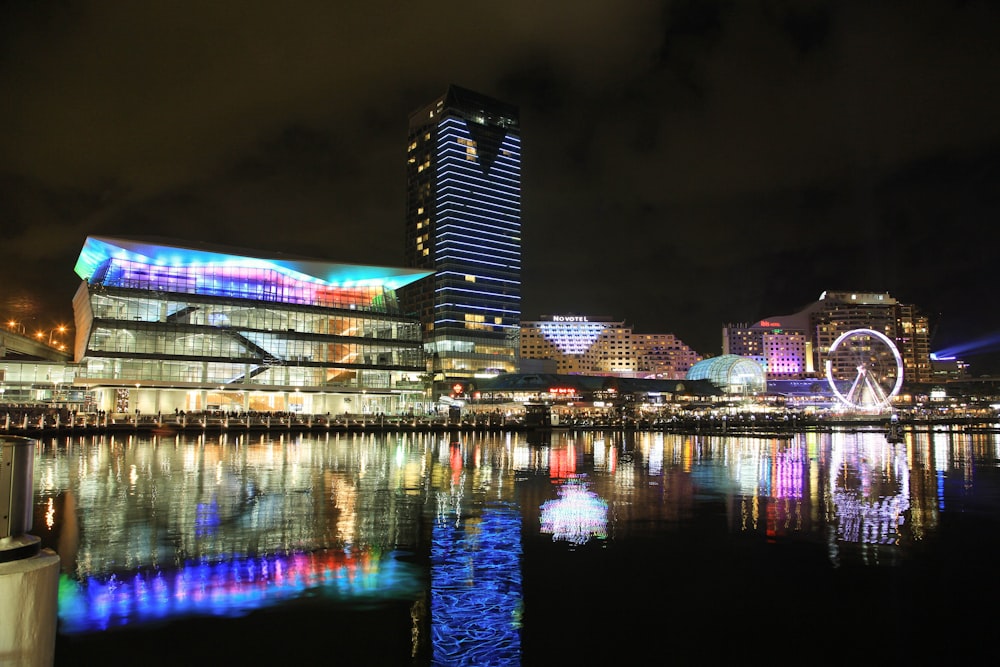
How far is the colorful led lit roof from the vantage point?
3098 inches

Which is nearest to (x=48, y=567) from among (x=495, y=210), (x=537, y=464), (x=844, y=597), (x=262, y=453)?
(x=844, y=597)

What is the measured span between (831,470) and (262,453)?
25618 mm

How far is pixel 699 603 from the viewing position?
8.70 meters

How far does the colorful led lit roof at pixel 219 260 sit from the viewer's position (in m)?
78.7

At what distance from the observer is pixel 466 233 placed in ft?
523

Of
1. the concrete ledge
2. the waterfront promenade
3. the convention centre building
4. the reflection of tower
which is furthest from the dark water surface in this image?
the convention centre building

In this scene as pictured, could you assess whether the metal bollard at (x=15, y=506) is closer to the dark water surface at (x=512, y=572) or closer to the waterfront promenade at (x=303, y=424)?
the dark water surface at (x=512, y=572)

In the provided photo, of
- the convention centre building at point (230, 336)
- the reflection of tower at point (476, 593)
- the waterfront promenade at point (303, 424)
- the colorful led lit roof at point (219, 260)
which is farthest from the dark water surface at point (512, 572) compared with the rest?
the colorful led lit roof at point (219, 260)

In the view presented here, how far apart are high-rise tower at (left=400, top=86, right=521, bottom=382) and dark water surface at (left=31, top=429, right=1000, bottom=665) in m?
131

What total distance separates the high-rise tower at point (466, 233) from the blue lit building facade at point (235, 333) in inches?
2155

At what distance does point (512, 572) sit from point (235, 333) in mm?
77930

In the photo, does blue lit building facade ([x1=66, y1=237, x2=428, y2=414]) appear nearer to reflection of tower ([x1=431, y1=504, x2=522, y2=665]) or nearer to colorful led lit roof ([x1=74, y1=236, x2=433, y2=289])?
colorful led lit roof ([x1=74, y1=236, x2=433, y2=289])

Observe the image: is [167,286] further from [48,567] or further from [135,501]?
[48,567]

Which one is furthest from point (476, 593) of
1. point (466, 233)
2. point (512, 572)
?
point (466, 233)
